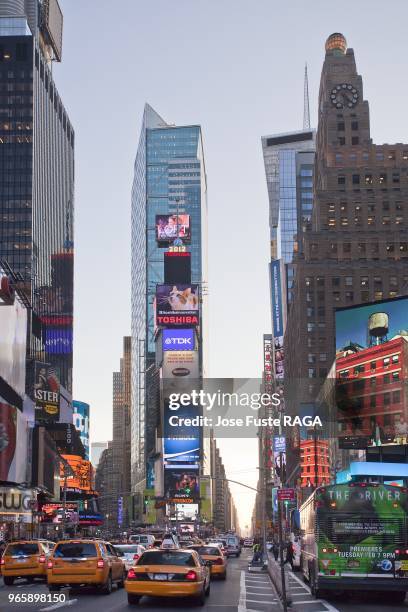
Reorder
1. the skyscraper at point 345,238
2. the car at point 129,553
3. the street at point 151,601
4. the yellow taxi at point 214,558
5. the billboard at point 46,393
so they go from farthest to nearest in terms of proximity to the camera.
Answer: the billboard at point 46,393, the skyscraper at point 345,238, the yellow taxi at point 214,558, the car at point 129,553, the street at point 151,601

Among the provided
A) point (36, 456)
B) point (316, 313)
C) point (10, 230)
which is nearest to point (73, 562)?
point (36, 456)

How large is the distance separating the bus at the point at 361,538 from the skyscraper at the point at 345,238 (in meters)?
124

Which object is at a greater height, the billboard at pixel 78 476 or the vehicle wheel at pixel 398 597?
the billboard at pixel 78 476

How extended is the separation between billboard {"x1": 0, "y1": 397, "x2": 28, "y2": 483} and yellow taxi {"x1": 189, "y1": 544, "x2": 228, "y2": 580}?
51.0m

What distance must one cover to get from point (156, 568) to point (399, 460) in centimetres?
7797

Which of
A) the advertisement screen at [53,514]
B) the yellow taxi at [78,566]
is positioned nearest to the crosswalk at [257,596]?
the yellow taxi at [78,566]

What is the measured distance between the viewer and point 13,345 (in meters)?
97.8

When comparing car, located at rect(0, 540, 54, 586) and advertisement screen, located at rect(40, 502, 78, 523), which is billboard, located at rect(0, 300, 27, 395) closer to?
advertisement screen, located at rect(40, 502, 78, 523)

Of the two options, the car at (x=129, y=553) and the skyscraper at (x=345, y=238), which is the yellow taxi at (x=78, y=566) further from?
the skyscraper at (x=345, y=238)

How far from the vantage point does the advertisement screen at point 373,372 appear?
94.2 metres

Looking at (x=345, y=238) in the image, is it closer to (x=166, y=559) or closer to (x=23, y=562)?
(x=23, y=562)

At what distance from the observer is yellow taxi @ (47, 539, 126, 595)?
2602 centimetres

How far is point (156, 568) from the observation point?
22781 millimetres

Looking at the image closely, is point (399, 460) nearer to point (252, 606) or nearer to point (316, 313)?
point (316, 313)
